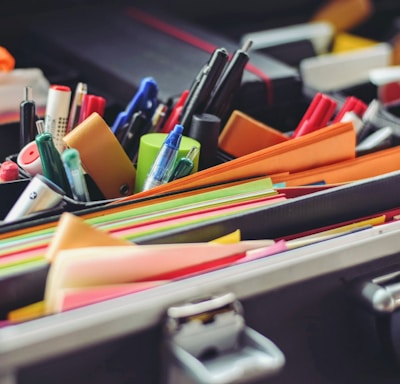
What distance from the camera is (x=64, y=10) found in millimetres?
1002

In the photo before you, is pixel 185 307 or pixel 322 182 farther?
pixel 322 182

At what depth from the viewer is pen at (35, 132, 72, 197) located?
0.57 meters

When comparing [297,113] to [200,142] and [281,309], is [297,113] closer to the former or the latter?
[200,142]

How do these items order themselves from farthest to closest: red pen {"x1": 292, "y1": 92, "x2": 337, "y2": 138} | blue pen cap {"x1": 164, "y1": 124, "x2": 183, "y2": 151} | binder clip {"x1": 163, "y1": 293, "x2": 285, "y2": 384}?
red pen {"x1": 292, "y1": 92, "x2": 337, "y2": 138}, blue pen cap {"x1": 164, "y1": 124, "x2": 183, "y2": 151}, binder clip {"x1": 163, "y1": 293, "x2": 285, "y2": 384}

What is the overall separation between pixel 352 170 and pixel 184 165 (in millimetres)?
154

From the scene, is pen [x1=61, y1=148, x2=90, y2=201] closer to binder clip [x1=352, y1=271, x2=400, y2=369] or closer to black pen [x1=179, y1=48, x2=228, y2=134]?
black pen [x1=179, y1=48, x2=228, y2=134]

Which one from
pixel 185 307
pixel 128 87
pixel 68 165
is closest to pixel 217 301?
pixel 185 307

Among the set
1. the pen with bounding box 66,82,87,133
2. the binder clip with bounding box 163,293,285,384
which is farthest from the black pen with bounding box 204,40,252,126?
the binder clip with bounding box 163,293,285,384

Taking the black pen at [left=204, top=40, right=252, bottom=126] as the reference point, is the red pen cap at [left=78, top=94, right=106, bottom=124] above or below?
below

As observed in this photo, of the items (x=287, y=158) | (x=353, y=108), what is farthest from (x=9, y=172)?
(x=353, y=108)

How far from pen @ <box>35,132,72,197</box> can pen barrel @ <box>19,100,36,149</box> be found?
55 millimetres

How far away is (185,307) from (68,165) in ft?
0.48

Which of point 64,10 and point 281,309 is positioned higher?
point 64,10

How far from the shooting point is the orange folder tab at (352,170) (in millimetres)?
651
